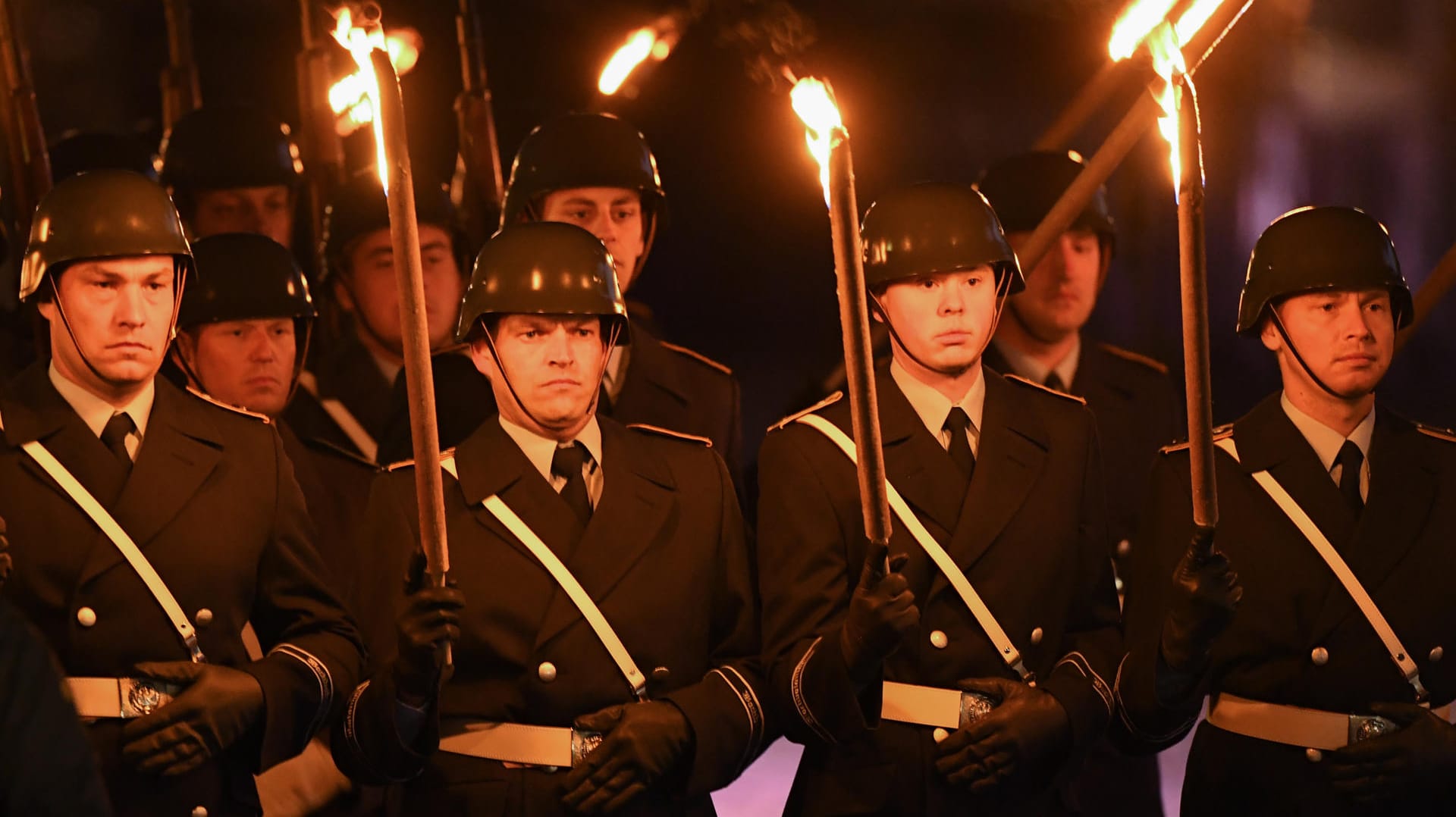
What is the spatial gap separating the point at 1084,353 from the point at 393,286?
2428mm

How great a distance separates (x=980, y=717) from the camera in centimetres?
527

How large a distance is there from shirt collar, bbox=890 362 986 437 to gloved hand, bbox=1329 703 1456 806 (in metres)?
1.26

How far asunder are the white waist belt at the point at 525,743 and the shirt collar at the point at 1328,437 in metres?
2.03

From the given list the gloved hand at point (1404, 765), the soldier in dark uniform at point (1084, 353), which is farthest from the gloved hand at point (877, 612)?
the soldier in dark uniform at point (1084, 353)

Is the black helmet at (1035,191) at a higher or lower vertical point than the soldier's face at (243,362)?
higher

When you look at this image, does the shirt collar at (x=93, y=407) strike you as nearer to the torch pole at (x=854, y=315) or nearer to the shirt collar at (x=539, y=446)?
the shirt collar at (x=539, y=446)

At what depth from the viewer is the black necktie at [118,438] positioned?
519 centimetres

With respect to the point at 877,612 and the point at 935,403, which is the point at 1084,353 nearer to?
the point at 935,403

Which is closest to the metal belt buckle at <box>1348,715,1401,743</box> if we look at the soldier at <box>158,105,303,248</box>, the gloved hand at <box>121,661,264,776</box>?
the gloved hand at <box>121,661,264,776</box>

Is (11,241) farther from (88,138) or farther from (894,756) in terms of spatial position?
(894,756)

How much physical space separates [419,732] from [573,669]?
0.41 m

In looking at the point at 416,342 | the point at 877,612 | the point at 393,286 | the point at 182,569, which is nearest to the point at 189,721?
the point at 182,569

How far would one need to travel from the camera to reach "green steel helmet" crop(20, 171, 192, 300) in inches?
203

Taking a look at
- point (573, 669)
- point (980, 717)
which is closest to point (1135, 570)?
point (980, 717)
